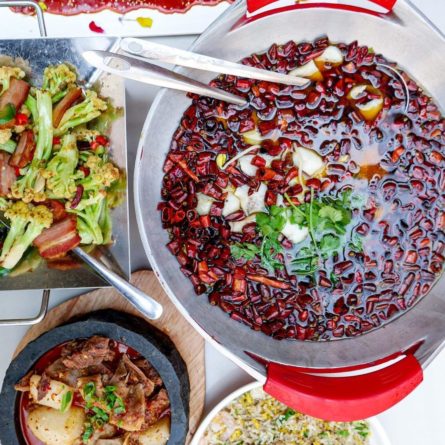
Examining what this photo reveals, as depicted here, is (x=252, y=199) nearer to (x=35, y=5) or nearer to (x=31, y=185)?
(x=31, y=185)

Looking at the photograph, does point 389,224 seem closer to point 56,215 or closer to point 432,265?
point 432,265

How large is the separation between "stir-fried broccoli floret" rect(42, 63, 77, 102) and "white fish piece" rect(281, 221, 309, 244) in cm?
88

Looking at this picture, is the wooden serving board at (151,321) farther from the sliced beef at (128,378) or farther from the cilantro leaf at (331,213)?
the cilantro leaf at (331,213)

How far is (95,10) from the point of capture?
212 cm

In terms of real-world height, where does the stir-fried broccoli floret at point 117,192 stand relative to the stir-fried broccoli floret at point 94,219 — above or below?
above

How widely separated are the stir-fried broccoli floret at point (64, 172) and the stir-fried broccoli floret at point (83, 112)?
0.04 metres

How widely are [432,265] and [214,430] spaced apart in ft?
3.42

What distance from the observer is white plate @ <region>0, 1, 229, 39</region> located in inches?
83.3

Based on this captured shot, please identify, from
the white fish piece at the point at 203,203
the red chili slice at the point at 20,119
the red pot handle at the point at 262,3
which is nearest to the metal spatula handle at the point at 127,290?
the white fish piece at the point at 203,203

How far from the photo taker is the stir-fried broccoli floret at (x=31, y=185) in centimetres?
187

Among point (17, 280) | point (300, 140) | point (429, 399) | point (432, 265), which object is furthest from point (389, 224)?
point (17, 280)

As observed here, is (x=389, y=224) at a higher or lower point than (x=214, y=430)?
higher

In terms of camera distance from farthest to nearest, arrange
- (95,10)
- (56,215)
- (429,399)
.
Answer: (429,399) < (95,10) < (56,215)

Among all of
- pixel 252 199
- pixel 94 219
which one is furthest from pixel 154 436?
pixel 252 199
